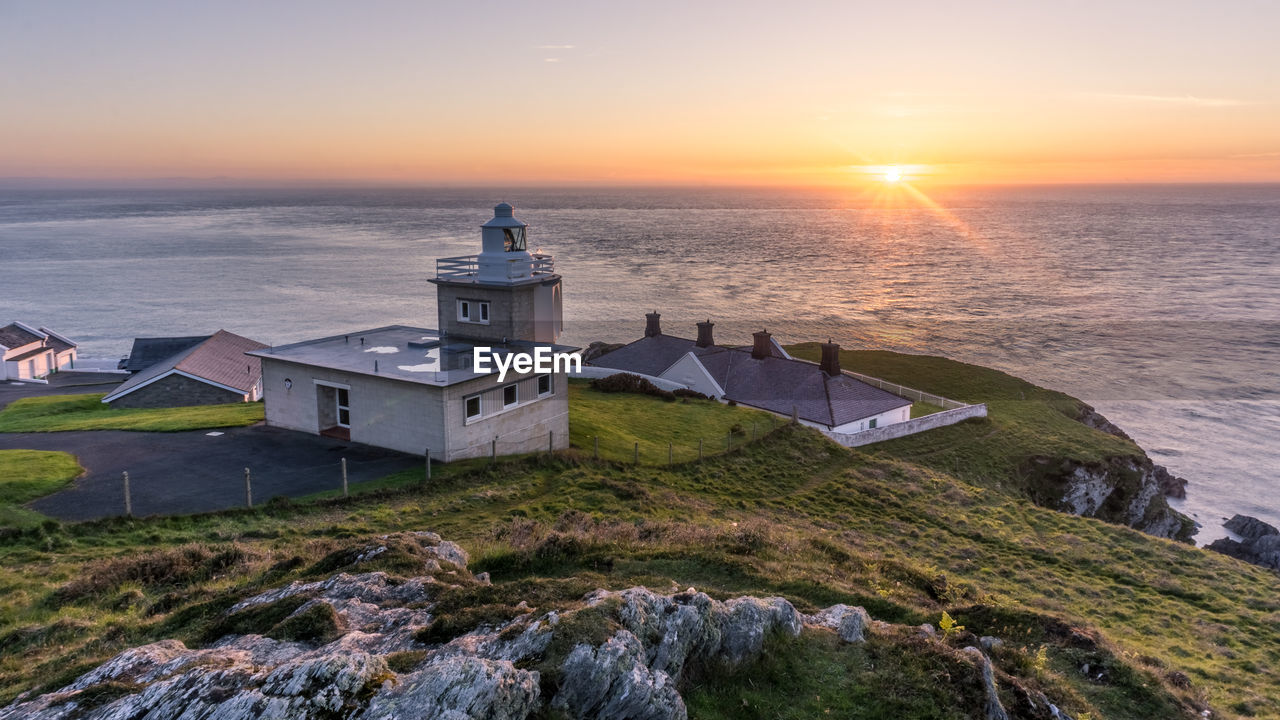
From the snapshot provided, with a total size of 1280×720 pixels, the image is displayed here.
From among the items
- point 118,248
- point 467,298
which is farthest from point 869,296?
point 118,248

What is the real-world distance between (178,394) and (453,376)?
85.0ft

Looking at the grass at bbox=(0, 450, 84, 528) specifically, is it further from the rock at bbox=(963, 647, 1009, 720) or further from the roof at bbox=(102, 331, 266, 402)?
the roof at bbox=(102, 331, 266, 402)

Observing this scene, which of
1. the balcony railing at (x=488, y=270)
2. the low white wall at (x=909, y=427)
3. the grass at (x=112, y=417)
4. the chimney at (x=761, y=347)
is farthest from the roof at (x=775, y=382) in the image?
the grass at (x=112, y=417)

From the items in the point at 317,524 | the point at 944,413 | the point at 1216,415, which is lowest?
the point at 1216,415

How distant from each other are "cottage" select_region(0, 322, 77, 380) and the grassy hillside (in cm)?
4704

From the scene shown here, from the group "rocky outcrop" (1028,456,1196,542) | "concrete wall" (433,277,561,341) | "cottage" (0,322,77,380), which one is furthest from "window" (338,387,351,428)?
"cottage" (0,322,77,380)

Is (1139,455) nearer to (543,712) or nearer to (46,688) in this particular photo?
(543,712)

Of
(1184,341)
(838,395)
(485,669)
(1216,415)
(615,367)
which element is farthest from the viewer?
(1184,341)

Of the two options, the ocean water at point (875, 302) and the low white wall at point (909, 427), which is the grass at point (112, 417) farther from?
the ocean water at point (875, 302)

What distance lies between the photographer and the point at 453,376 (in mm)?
22797

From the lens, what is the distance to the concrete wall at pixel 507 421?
22672 millimetres

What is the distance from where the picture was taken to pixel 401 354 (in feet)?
85.8

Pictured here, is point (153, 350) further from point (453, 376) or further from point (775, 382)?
point (775, 382)

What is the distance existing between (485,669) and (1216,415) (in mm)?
63991
